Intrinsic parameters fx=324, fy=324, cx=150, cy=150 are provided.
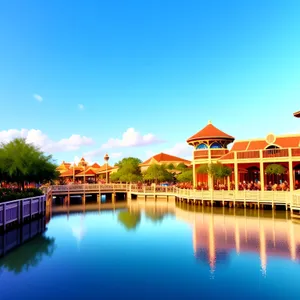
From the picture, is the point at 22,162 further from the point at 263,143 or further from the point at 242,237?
the point at 263,143

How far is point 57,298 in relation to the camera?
9.37m

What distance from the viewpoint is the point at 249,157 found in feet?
107

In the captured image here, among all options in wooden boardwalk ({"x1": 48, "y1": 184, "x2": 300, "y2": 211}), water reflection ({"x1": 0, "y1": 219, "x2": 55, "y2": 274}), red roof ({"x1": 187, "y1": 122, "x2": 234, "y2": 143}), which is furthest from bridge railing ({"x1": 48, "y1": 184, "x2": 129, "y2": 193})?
water reflection ({"x1": 0, "y1": 219, "x2": 55, "y2": 274})

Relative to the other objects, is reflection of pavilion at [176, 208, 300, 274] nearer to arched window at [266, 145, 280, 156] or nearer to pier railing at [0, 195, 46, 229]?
arched window at [266, 145, 280, 156]

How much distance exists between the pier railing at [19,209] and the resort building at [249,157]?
59.3 ft

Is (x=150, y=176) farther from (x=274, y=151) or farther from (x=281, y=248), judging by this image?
(x=281, y=248)

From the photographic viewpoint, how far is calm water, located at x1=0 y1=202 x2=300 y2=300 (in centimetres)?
991

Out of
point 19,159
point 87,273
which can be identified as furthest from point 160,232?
point 19,159

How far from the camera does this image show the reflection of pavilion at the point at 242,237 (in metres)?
14.1

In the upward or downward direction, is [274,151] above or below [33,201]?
above

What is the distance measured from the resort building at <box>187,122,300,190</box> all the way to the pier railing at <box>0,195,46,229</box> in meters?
18.1

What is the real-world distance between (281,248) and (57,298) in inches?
413

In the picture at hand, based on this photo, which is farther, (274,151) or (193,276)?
(274,151)

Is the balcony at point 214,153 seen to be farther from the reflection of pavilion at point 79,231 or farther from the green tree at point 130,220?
the reflection of pavilion at point 79,231
